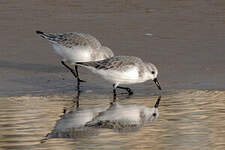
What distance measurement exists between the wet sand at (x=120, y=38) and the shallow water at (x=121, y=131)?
94cm

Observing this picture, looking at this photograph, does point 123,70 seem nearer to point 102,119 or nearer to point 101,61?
point 101,61

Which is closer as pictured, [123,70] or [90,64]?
[123,70]

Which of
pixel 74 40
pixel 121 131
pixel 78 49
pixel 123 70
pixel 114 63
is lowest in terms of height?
pixel 121 131

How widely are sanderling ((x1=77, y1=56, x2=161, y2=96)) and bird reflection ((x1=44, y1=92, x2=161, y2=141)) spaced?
65cm

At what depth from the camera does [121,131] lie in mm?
9992

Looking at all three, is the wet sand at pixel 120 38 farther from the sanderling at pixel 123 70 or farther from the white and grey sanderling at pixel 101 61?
the sanderling at pixel 123 70

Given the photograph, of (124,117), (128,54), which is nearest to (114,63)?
(124,117)

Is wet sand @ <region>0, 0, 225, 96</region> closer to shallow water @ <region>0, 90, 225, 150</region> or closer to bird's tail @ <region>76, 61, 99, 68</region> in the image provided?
bird's tail @ <region>76, 61, 99, 68</region>

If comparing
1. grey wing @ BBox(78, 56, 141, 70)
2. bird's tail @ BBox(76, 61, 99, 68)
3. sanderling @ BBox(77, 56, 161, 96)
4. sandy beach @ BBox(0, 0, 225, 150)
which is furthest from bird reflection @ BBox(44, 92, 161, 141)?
bird's tail @ BBox(76, 61, 99, 68)

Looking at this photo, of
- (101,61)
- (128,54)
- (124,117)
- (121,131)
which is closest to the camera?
(121,131)

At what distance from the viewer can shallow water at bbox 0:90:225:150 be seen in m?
9.21

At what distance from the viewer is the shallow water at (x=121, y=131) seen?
9.21m

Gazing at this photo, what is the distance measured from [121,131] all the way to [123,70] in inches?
99.9

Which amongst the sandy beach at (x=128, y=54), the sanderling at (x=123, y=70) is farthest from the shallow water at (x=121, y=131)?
the sanderling at (x=123, y=70)
